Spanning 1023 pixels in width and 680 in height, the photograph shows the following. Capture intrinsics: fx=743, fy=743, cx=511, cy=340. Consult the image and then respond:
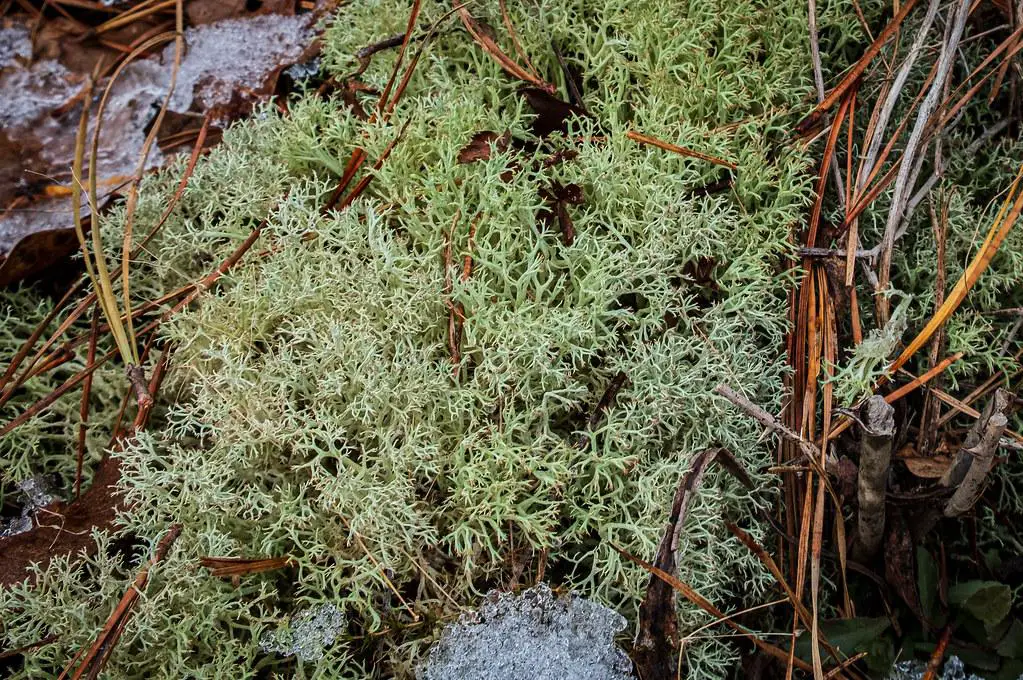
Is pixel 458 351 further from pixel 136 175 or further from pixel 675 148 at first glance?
pixel 136 175

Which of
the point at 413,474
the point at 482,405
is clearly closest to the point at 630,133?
the point at 482,405

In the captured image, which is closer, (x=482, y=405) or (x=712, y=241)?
(x=482, y=405)

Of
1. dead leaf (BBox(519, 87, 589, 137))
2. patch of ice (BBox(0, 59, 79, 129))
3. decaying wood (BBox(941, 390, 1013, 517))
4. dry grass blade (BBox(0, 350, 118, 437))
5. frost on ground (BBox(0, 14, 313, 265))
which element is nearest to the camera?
decaying wood (BBox(941, 390, 1013, 517))

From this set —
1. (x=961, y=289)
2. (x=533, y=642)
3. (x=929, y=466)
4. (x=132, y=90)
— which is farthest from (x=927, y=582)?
(x=132, y=90)

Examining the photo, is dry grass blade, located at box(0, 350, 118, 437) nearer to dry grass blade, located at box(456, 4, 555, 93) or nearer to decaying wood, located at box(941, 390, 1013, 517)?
dry grass blade, located at box(456, 4, 555, 93)

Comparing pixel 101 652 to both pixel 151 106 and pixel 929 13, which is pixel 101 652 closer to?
pixel 151 106

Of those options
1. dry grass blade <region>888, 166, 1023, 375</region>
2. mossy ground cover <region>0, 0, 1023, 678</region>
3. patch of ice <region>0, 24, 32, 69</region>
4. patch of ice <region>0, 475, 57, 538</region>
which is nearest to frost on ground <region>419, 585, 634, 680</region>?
mossy ground cover <region>0, 0, 1023, 678</region>
